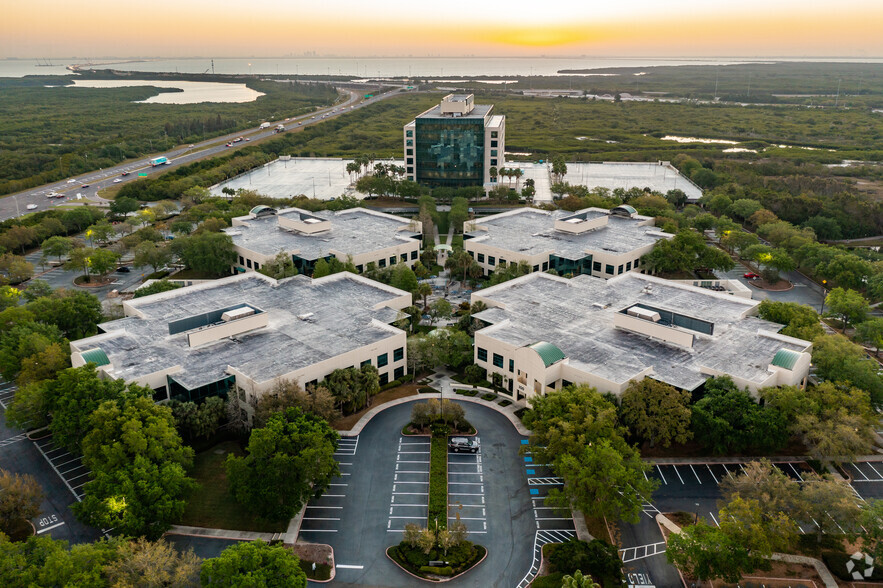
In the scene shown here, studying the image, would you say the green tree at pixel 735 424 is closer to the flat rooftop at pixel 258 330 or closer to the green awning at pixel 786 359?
the green awning at pixel 786 359

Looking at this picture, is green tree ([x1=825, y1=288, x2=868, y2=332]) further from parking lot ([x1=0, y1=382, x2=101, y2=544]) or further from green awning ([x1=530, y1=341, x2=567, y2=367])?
parking lot ([x1=0, y1=382, x2=101, y2=544])

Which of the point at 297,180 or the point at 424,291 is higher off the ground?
the point at 297,180

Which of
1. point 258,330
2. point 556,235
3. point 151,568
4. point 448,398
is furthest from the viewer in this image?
point 556,235

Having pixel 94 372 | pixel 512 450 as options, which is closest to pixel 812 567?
pixel 512 450

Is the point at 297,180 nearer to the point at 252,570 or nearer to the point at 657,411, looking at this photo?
the point at 657,411

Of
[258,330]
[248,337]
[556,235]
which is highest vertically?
[556,235]

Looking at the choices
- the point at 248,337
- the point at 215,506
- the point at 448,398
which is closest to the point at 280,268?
the point at 248,337

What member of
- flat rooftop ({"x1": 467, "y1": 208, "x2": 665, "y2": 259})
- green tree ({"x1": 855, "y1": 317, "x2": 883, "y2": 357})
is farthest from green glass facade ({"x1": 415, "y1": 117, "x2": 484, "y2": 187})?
green tree ({"x1": 855, "y1": 317, "x2": 883, "y2": 357})

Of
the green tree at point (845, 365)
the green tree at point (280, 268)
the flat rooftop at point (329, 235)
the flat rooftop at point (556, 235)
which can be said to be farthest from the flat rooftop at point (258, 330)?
the green tree at point (845, 365)
